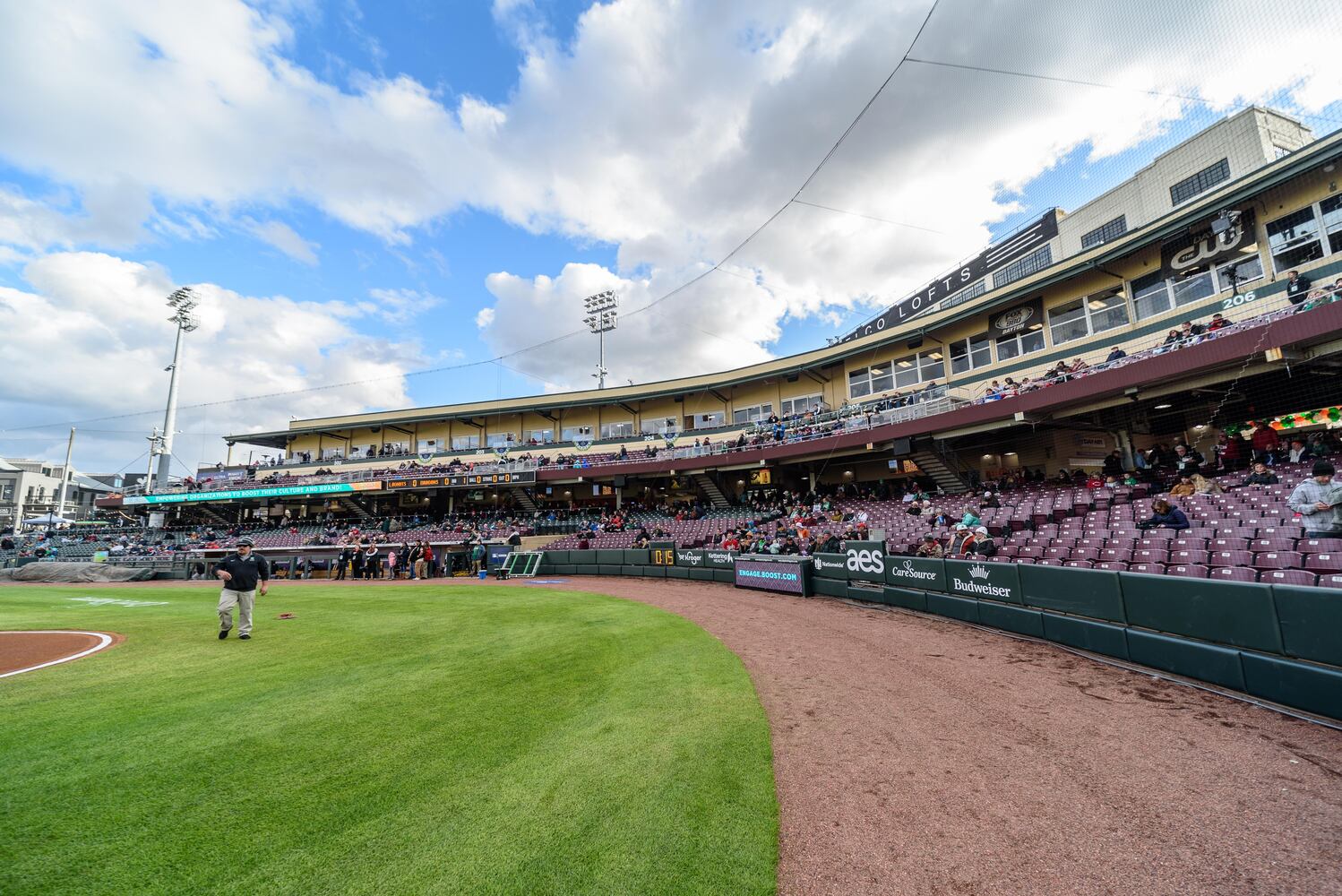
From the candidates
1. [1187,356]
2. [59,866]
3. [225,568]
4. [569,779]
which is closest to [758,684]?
Result: [569,779]

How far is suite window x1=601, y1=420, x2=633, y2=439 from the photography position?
129 feet

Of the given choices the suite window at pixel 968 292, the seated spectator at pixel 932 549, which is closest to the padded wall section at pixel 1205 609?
the seated spectator at pixel 932 549

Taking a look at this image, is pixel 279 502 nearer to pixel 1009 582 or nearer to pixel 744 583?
pixel 744 583

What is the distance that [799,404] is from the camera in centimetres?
3303

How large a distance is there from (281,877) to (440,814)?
3.01ft

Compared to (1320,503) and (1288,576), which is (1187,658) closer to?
(1288,576)

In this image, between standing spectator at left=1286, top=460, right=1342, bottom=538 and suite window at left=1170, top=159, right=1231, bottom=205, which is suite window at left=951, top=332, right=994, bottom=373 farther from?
standing spectator at left=1286, top=460, right=1342, bottom=538

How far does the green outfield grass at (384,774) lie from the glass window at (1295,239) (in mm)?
20309

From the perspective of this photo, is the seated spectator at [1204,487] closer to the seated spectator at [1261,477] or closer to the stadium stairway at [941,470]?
the seated spectator at [1261,477]

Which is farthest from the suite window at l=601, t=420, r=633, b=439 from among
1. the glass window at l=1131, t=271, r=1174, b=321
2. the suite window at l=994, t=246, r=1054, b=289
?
the glass window at l=1131, t=271, r=1174, b=321

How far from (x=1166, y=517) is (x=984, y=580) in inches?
152

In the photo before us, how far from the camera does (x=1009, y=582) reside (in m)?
9.88

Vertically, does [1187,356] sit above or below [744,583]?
above

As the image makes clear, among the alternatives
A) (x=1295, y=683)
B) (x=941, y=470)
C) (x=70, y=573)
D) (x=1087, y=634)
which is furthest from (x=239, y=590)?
(x=70, y=573)
